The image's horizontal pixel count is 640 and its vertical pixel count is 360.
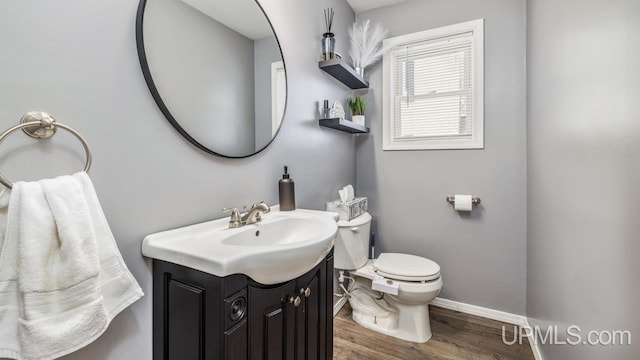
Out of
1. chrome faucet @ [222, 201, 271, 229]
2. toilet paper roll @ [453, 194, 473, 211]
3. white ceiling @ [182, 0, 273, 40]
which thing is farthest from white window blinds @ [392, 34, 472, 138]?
chrome faucet @ [222, 201, 271, 229]

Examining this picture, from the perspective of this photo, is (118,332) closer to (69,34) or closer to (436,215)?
(69,34)

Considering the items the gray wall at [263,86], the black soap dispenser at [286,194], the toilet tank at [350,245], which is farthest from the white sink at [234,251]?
the toilet tank at [350,245]

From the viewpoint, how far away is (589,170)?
0.89 metres

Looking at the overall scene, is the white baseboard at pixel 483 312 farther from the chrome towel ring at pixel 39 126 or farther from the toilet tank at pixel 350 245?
the chrome towel ring at pixel 39 126

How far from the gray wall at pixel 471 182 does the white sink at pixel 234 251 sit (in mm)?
1370

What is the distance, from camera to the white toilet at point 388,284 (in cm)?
174

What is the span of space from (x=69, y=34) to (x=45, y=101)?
0.19 metres

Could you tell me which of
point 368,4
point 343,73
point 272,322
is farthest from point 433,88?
point 272,322

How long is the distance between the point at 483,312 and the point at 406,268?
0.82 m

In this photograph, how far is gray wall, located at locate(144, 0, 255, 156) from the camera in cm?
90

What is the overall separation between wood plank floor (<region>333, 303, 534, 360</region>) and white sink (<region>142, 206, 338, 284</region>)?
108 cm

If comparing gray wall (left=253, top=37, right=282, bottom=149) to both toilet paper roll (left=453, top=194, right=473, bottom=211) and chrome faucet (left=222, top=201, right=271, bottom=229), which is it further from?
toilet paper roll (left=453, top=194, right=473, bottom=211)

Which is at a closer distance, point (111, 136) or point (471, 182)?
point (111, 136)

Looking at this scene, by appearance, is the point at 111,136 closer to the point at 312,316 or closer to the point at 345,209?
the point at 312,316
